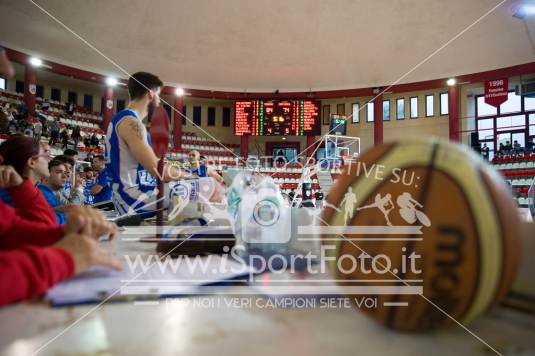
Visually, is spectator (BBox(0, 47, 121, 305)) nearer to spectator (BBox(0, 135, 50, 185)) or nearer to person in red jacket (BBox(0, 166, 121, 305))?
person in red jacket (BBox(0, 166, 121, 305))

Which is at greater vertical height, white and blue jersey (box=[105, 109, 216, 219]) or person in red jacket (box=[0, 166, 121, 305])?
white and blue jersey (box=[105, 109, 216, 219])

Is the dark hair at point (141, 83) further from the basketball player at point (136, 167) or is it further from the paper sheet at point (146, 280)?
the paper sheet at point (146, 280)

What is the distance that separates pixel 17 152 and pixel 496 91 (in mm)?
11588

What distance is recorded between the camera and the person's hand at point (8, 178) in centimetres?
116

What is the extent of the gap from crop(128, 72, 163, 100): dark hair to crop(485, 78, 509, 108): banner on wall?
10.8 metres

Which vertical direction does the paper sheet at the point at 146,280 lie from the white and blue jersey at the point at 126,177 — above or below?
below

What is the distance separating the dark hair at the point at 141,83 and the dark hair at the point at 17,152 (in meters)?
0.54

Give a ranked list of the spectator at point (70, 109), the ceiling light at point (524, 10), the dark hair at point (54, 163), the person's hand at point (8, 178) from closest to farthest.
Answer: the person's hand at point (8, 178), the dark hair at point (54, 163), the ceiling light at point (524, 10), the spectator at point (70, 109)

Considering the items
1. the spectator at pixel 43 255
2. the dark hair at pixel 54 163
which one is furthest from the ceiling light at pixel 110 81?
the spectator at pixel 43 255

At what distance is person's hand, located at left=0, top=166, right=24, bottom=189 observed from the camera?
3.82 feet

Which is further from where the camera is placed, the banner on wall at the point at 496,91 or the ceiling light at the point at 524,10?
the banner on wall at the point at 496,91

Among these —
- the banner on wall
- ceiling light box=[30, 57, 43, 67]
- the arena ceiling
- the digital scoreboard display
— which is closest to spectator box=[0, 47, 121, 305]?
the arena ceiling

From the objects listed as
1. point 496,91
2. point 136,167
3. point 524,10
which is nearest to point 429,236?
point 136,167

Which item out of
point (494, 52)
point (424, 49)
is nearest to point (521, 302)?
point (424, 49)
